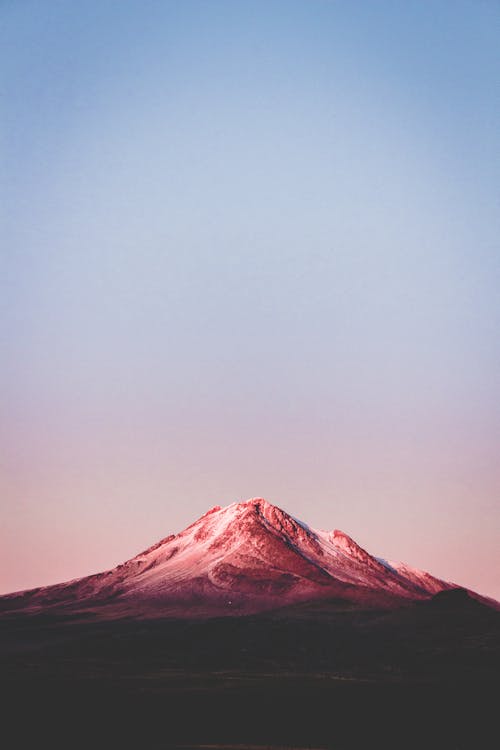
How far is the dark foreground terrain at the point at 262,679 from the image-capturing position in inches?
2862

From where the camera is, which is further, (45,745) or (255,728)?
(255,728)

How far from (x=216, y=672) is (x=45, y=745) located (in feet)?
183

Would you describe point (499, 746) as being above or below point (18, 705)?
below

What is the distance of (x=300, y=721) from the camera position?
3100 inches

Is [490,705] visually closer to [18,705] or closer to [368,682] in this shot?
[368,682]

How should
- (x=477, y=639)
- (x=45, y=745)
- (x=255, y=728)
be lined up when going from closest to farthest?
(x=45, y=745), (x=255, y=728), (x=477, y=639)

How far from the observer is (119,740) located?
225 feet

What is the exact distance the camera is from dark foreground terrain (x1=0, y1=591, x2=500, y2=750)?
72.7 metres

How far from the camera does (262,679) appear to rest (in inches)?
4311

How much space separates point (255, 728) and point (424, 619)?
94.9 m

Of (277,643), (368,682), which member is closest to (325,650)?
(277,643)

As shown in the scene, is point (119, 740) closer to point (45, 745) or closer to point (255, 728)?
point (45, 745)

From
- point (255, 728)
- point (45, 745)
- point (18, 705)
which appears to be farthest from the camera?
point (18, 705)

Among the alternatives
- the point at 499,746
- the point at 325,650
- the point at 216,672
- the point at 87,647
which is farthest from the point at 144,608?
the point at 499,746
